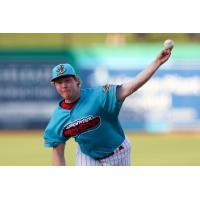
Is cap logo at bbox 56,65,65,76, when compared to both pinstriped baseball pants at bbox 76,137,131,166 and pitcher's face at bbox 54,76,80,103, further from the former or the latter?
pinstriped baseball pants at bbox 76,137,131,166

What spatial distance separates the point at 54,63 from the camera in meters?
16.3

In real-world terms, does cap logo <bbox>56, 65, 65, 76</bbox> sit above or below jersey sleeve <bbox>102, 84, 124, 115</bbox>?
above

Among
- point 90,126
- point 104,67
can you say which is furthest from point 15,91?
point 90,126

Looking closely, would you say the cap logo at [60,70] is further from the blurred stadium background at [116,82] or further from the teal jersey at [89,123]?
the blurred stadium background at [116,82]

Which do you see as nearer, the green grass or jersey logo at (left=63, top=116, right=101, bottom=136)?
jersey logo at (left=63, top=116, right=101, bottom=136)

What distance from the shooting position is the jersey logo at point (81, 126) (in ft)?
24.0

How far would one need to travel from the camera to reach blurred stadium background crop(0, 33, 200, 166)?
1602cm

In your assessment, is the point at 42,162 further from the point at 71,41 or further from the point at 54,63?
the point at 71,41

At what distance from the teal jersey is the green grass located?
410 centimetres

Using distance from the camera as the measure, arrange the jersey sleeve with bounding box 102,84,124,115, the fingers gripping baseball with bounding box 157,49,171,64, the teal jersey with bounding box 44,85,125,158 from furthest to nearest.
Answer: the teal jersey with bounding box 44,85,125,158
the jersey sleeve with bounding box 102,84,124,115
the fingers gripping baseball with bounding box 157,49,171,64

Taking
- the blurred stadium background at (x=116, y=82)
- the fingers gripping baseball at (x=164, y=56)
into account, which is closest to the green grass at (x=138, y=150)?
the blurred stadium background at (x=116, y=82)

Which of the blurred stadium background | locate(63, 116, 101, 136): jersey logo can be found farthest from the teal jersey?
the blurred stadium background

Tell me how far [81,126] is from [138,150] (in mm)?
6573

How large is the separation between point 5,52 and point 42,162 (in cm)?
501
